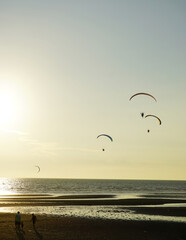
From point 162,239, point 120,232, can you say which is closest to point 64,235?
point 120,232

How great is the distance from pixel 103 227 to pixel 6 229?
828cm

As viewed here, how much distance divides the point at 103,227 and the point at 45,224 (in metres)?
5.31

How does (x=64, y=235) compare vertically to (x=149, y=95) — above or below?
below

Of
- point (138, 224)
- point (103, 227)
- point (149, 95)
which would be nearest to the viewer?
point (103, 227)

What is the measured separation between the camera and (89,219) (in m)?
33.6

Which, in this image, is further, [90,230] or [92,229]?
[92,229]

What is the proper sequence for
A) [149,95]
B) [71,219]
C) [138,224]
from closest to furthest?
[138,224], [71,219], [149,95]

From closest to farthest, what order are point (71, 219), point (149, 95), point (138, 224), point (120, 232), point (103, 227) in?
point (120, 232)
point (103, 227)
point (138, 224)
point (71, 219)
point (149, 95)

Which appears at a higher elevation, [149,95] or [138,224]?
[149,95]

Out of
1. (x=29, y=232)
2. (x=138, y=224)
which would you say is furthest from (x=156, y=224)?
(x=29, y=232)

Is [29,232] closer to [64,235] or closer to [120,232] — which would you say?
[64,235]

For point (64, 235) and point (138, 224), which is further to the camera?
point (138, 224)

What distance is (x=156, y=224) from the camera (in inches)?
1213

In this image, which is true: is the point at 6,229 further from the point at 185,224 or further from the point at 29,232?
the point at 185,224
